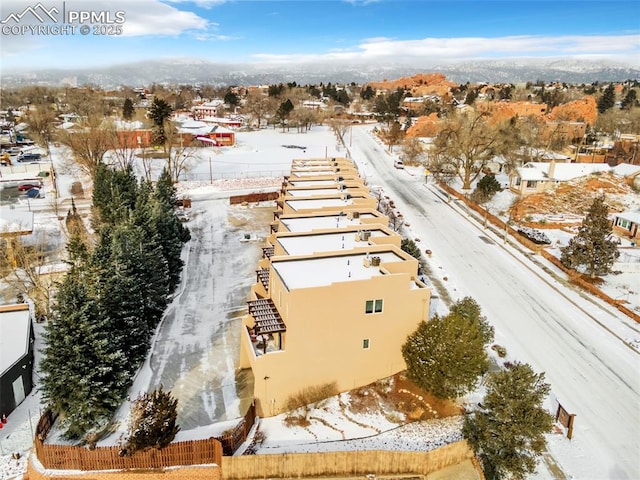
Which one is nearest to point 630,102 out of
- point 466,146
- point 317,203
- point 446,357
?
point 466,146

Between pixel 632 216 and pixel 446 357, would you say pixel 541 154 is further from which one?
pixel 446 357

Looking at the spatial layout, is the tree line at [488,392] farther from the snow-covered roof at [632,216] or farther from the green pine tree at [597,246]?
the snow-covered roof at [632,216]

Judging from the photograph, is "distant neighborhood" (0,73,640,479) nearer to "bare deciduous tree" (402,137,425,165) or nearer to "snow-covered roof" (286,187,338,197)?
"snow-covered roof" (286,187,338,197)

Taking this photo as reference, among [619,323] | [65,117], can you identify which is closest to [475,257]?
[619,323]

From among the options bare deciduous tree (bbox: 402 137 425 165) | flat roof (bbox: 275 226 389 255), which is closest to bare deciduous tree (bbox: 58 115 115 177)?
flat roof (bbox: 275 226 389 255)

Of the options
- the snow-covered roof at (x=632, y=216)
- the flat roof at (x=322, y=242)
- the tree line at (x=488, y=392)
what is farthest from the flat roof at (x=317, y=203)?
the snow-covered roof at (x=632, y=216)

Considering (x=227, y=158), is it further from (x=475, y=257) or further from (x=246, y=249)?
(x=475, y=257)
